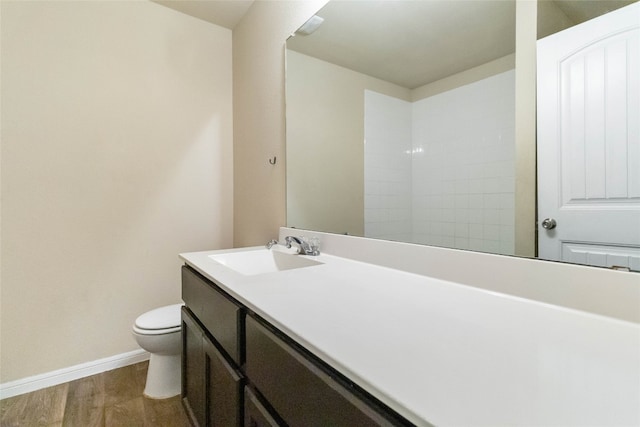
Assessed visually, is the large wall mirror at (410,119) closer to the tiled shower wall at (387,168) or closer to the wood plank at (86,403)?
the tiled shower wall at (387,168)

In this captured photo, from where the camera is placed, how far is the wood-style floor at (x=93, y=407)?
57.1 inches

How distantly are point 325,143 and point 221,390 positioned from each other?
1172 mm

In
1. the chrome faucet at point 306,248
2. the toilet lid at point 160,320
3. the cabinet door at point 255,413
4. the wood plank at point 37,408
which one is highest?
the chrome faucet at point 306,248

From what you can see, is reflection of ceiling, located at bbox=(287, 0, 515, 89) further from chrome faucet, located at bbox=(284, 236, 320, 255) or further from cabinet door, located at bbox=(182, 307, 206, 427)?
cabinet door, located at bbox=(182, 307, 206, 427)

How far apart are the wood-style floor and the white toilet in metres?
0.06

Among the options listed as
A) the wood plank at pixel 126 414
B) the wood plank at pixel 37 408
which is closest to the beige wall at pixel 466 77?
the wood plank at pixel 126 414

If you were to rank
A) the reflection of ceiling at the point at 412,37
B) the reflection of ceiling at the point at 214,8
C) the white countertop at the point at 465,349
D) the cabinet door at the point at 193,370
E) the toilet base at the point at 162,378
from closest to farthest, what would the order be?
the white countertop at the point at 465,349
the reflection of ceiling at the point at 412,37
the cabinet door at the point at 193,370
the toilet base at the point at 162,378
the reflection of ceiling at the point at 214,8

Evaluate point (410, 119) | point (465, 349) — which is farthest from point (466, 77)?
point (465, 349)

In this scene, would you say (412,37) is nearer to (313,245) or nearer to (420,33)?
(420,33)

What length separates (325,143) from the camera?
1551 mm

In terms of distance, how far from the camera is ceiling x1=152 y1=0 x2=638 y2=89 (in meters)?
0.83

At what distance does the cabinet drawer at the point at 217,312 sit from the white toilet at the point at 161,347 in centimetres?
38

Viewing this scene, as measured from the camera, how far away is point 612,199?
651mm

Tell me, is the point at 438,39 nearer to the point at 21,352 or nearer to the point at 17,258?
the point at 17,258
